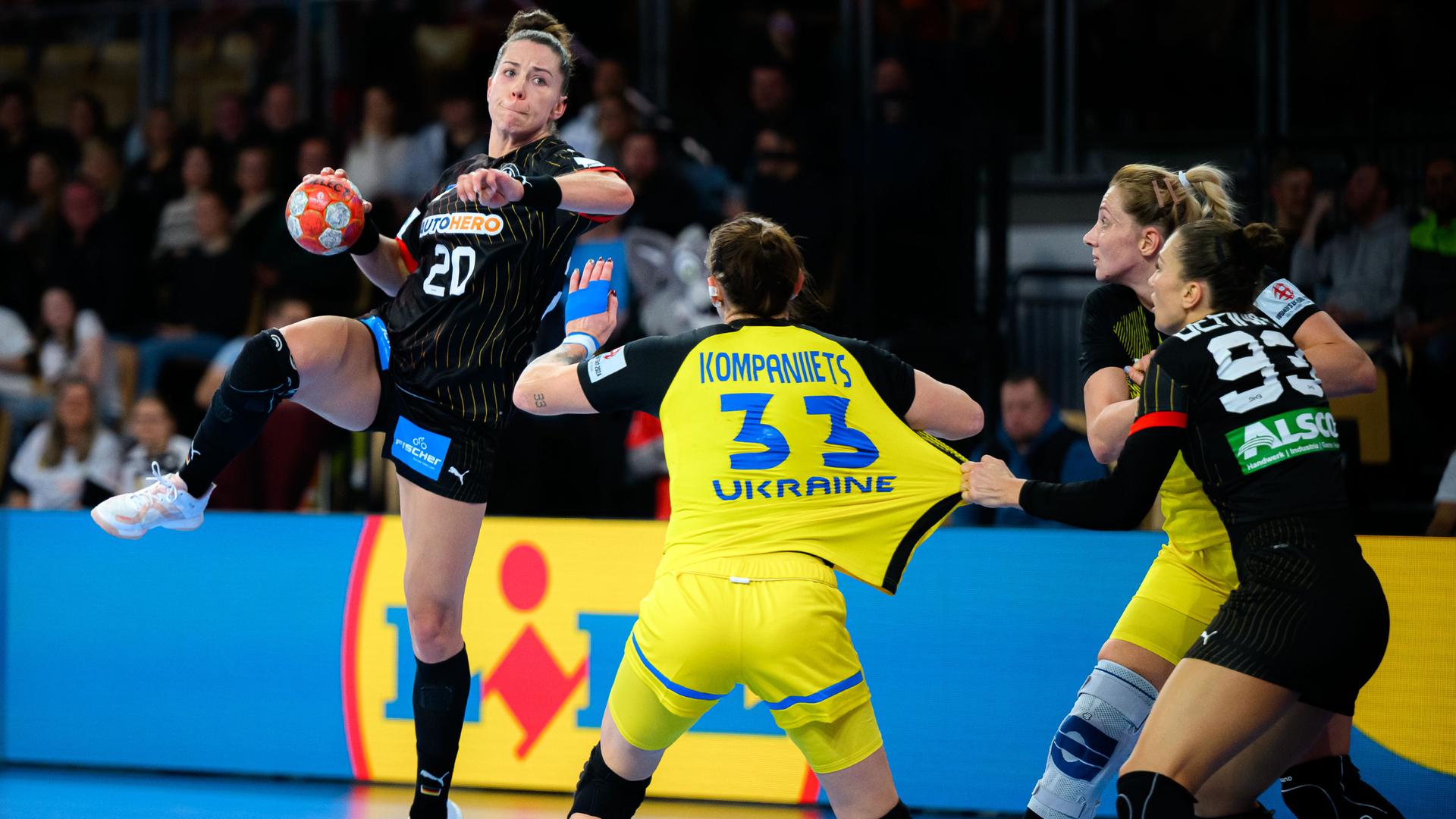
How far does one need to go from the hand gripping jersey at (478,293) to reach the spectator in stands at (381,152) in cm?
478

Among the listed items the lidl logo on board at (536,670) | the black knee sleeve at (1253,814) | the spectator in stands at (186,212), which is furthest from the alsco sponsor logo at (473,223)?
the spectator in stands at (186,212)

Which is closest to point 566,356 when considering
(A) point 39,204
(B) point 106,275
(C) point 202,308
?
(C) point 202,308

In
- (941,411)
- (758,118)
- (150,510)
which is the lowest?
(150,510)

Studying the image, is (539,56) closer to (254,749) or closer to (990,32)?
(254,749)

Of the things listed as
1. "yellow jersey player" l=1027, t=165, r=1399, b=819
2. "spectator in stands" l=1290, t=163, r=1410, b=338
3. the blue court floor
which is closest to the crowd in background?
"spectator in stands" l=1290, t=163, r=1410, b=338

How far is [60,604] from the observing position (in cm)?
589

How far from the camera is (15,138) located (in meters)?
10.2

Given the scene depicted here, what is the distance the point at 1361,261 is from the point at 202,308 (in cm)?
633

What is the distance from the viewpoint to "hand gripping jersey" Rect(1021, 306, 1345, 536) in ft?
9.95

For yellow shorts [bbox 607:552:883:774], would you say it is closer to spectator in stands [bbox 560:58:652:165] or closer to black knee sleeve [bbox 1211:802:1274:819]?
black knee sleeve [bbox 1211:802:1274:819]

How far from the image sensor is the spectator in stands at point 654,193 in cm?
784

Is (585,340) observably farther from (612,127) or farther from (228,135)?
(228,135)

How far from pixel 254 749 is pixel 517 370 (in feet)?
7.39

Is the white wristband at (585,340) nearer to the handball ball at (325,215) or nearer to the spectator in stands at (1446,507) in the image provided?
the handball ball at (325,215)
